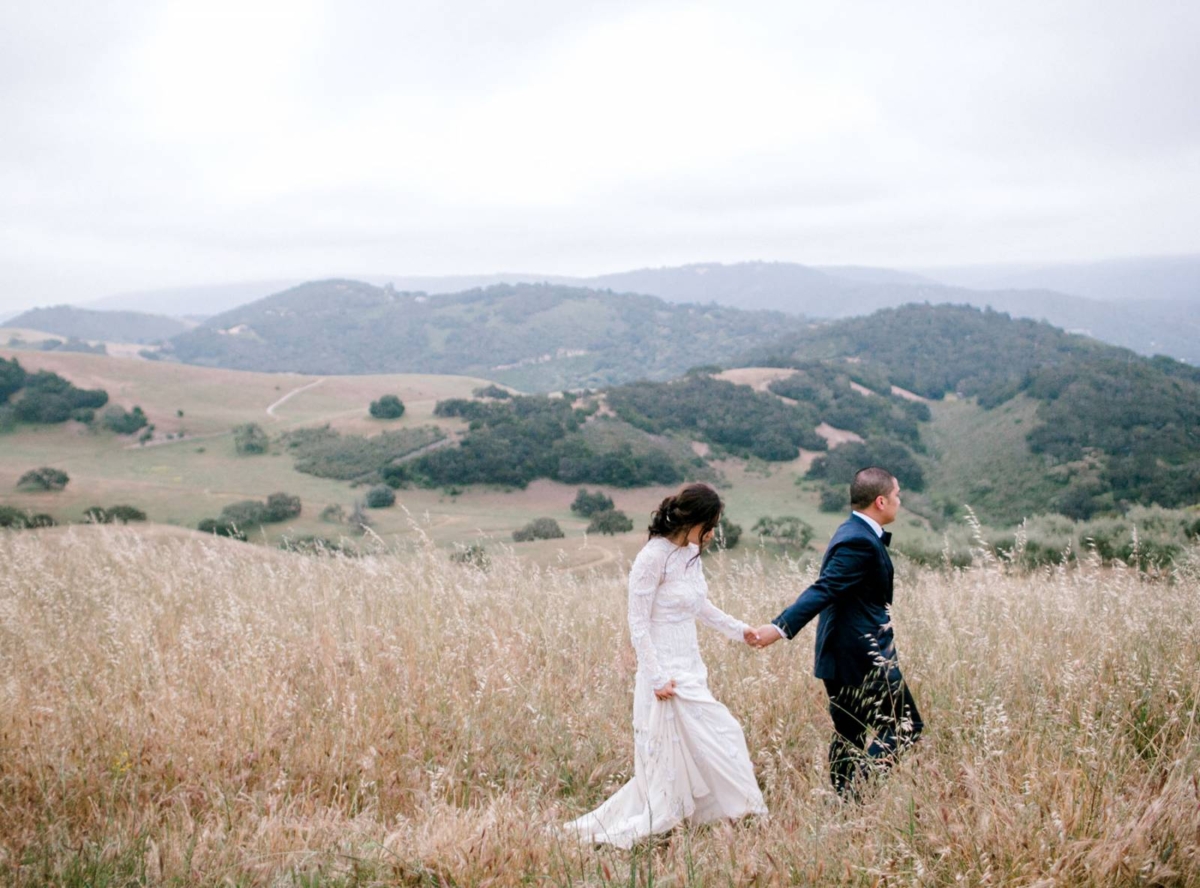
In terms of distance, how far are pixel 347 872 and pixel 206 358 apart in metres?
165

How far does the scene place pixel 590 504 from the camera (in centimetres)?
3572

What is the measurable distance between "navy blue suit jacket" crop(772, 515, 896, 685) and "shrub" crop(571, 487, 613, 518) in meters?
31.5

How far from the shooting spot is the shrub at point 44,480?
29116 mm

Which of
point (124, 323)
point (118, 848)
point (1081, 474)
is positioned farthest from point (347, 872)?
point (124, 323)

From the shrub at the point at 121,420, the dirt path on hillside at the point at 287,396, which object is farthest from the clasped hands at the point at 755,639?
the dirt path on hillside at the point at 287,396

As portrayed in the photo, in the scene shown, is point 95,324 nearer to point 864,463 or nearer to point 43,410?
point 43,410

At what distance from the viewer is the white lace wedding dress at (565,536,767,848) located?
334 cm

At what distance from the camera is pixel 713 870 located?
2705 mm

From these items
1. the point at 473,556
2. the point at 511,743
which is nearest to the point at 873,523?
the point at 511,743

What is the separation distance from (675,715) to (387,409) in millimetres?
53415

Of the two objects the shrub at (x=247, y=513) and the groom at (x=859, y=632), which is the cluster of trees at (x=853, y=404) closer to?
the shrub at (x=247, y=513)

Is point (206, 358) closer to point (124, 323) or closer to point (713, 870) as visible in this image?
point (124, 323)

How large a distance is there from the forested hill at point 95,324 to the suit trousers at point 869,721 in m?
202

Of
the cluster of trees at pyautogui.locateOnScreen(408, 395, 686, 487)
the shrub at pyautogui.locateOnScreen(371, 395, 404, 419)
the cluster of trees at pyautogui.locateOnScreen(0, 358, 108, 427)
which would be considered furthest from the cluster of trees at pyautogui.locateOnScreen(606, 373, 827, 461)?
the cluster of trees at pyautogui.locateOnScreen(0, 358, 108, 427)
